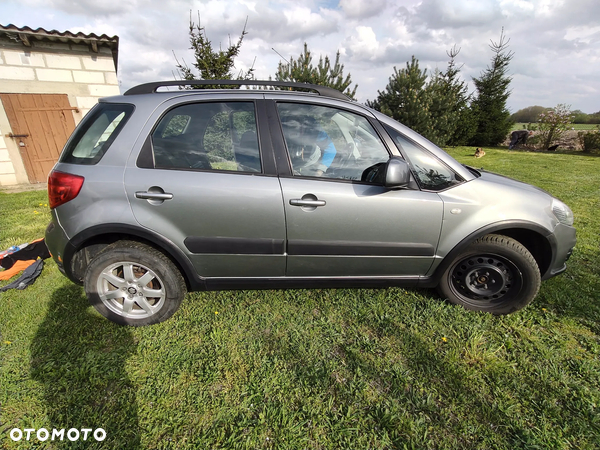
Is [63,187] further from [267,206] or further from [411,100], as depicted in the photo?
[411,100]

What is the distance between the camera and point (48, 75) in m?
6.79

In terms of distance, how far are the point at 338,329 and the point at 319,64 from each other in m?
9.54

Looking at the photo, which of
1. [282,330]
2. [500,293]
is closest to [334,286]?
[282,330]

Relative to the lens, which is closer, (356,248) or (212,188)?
(212,188)

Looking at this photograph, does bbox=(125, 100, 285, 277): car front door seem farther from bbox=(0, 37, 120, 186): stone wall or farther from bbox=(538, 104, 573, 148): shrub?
bbox=(538, 104, 573, 148): shrub

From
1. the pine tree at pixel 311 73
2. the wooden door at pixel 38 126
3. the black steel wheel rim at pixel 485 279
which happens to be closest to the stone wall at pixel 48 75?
the wooden door at pixel 38 126

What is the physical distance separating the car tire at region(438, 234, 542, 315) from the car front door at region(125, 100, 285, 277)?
1501 millimetres

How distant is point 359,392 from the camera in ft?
5.97

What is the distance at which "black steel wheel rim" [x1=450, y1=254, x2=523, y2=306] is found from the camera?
2.41m

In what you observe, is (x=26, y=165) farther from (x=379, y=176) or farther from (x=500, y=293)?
(x=500, y=293)

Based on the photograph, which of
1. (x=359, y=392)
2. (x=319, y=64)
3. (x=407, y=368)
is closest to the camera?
(x=359, y=392)

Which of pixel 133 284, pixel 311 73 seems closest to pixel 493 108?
pixel 311 73

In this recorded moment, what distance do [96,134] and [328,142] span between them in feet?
5.70

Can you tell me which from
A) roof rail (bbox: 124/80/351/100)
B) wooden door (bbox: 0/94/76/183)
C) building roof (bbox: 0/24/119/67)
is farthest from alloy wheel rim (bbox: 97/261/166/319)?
wooden door (bbox: 0/94/76/183)
